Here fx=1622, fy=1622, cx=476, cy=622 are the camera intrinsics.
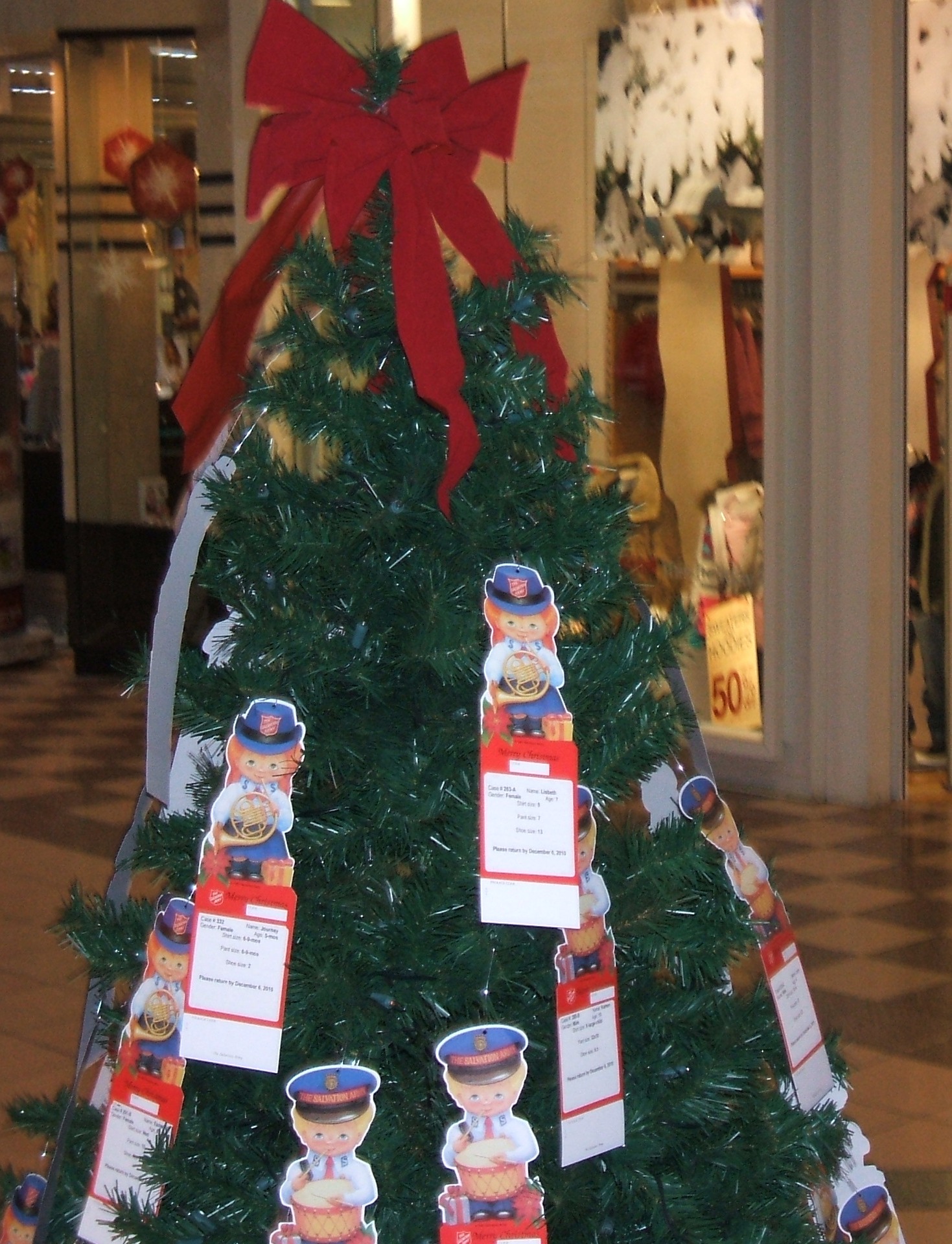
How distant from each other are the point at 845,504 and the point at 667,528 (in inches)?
30.0

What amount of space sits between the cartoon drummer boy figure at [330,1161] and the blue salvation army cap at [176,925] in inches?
7.0

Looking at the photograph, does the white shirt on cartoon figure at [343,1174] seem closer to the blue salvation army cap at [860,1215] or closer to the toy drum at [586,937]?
the toy drum at [586,937]

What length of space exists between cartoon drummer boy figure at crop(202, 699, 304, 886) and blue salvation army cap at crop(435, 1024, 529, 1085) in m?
0.17

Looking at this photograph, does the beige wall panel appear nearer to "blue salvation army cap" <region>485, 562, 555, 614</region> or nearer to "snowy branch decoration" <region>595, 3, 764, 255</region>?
"snowy branch decoration" <region>595, 3, 764, 255</region>

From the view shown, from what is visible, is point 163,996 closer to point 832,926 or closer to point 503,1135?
point 503,1135

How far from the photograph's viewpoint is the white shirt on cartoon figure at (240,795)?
4.01 ft

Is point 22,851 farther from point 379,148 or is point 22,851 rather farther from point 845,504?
point 379,148

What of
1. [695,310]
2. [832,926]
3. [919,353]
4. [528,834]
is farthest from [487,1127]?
[919,353]

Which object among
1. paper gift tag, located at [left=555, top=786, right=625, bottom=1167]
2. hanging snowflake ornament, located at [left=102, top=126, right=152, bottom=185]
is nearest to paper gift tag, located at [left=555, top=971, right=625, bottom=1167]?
paper gift tag, located at [left=555, top=786, right=625, bottom=1167]

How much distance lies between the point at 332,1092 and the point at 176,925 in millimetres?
212

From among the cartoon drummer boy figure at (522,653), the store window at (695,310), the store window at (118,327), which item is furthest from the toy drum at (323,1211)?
the store window at (118,327)

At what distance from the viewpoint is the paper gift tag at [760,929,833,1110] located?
143 cm

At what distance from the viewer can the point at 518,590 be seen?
1237 mm

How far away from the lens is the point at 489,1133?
3.85 feet
